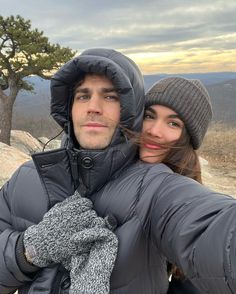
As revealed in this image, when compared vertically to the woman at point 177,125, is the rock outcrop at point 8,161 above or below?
below

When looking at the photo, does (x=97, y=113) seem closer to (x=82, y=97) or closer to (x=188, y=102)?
(x=82, y=97)

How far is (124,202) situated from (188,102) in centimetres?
92

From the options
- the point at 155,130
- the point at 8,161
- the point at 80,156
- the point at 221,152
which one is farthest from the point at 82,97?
the point at 221,152

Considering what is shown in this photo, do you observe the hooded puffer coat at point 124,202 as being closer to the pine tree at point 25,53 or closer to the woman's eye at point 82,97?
the woman's eye at point 82,97

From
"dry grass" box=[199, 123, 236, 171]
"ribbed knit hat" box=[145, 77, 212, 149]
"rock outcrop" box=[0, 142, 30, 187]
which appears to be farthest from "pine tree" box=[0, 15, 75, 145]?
"ribbed knit hat" box=[145, 77, 212, 149]

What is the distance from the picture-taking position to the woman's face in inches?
78.1

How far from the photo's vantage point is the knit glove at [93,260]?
1522mm

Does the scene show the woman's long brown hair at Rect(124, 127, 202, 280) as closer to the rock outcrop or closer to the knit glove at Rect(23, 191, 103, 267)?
the knit glove at Rect(23, 191, 103, 267)

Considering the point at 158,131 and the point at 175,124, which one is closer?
the point at 158,131

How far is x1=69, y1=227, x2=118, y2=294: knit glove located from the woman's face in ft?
1.67

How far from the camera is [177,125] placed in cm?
235

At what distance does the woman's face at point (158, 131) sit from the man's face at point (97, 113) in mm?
A: 207

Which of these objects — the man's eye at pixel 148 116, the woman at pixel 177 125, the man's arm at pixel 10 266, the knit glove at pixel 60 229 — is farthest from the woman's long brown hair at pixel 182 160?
the man's arm at pixel 10 266

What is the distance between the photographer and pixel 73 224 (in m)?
1.66
